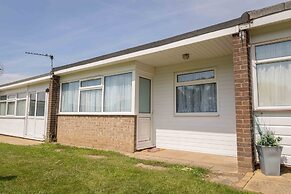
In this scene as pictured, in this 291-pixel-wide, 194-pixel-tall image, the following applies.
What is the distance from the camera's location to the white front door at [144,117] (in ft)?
25.6

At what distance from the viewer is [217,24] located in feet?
18.0

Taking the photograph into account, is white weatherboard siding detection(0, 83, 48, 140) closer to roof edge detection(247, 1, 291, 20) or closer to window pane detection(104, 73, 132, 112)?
window pane detection(104, 73, 132, 112)

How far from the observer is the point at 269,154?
4430mm

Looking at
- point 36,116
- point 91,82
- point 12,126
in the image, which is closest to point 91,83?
Answer: point 91,82

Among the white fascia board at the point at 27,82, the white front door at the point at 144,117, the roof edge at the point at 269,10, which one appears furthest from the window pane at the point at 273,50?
the white fascia board at the point at 27,82

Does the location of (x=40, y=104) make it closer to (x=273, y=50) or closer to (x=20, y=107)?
(x=20, y=107)

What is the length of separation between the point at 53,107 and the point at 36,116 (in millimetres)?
1952

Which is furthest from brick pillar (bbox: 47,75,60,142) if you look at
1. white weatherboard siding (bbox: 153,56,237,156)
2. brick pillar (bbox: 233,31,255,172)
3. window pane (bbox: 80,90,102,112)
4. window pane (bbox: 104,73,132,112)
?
brick pillar (bbox: 233,31,255,172)

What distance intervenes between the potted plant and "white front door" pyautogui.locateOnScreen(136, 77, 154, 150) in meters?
3.93

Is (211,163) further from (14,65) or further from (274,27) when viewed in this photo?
(14,65)

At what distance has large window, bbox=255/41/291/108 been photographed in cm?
480

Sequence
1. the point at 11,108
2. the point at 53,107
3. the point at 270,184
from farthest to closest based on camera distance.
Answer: the point at 11,108 → the point at 53,107 → the point at 270,184

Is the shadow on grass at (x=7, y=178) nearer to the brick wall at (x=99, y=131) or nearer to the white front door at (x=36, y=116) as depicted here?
the brick wall at (x=99, y=131)

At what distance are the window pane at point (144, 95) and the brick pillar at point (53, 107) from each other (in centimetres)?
466
